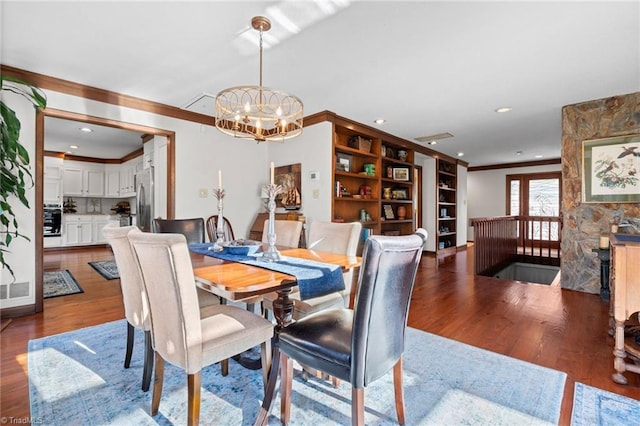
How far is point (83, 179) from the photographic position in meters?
7.61

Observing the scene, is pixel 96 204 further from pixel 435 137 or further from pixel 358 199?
pixel 435 137

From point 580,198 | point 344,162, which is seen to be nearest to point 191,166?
point 344,162

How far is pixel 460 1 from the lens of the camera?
73.8 inches

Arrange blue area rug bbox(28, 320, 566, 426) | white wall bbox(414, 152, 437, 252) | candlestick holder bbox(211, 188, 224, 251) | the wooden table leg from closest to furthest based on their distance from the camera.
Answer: the wooden table leg < blue area rug bbox(28, 320, 566, 426) < candlestick holder bbox(211, 188, 224, 251) < white wall bbox(414, 152, 437, 252)

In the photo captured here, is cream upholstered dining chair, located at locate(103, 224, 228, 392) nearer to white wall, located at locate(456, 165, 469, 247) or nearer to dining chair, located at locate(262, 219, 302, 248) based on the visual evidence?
dining chair, located at locate(262, 219, 302, 248)

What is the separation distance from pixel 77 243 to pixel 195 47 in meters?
7.28

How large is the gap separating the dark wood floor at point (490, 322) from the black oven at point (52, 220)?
3544 millimetres

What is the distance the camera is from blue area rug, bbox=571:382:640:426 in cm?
148

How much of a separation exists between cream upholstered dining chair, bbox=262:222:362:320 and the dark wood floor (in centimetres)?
100

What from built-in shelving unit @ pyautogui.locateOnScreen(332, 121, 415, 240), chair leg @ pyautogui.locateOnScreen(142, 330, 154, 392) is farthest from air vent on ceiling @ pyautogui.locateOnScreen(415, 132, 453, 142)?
chair leg @ pyautogui.locateOnScreen(142, 330, 154, 392)

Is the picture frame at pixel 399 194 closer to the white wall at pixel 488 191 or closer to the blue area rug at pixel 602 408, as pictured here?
the white wall at pixel 488 191

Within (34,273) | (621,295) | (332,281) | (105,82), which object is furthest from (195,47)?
(621,295)

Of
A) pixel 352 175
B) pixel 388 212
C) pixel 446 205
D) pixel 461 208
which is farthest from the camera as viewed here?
pixel 461 208

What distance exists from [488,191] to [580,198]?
5.65 meters
